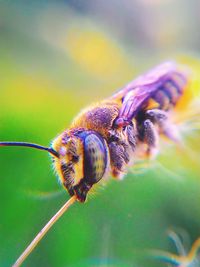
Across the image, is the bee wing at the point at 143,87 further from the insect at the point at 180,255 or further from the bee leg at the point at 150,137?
the insect at the point at 180,255

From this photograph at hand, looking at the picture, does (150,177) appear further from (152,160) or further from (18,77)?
(18,77)

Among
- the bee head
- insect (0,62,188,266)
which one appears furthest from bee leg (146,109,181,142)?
the bee head

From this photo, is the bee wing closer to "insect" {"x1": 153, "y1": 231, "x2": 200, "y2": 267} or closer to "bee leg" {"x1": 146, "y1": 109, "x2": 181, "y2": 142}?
"bee leg" {"x1": 146, "y1": 109, "x2": 181, "y2": 142}

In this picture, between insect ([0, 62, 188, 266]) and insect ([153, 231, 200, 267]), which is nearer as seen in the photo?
insect ([0, 62, 188, 266])

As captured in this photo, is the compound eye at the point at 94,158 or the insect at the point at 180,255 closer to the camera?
the compound eye at the point at 94,158

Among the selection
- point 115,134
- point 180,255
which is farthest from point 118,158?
point 180,255

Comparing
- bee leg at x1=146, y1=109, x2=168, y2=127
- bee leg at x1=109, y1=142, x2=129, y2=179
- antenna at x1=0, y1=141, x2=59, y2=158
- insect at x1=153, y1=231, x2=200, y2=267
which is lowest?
insect at x1=153, y1=231, x2=200, y2=267

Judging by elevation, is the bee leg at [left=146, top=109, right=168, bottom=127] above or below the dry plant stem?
above

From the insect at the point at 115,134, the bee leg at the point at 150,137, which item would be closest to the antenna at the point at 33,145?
the insect at the point at 115,134
